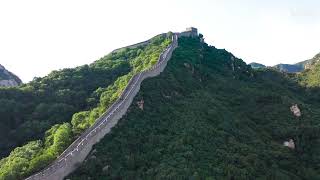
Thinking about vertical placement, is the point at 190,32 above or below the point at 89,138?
above

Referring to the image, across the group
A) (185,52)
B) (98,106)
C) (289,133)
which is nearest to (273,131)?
(289,133)

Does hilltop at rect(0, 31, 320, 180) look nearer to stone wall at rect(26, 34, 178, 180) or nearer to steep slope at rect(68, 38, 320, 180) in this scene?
steep slope at rect(68, 38, 320, 180)

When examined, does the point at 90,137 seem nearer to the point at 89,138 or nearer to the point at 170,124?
the point at 89,138

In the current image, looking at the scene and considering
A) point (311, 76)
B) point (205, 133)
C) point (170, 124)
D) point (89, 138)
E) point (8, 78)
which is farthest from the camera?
point (311, 76)

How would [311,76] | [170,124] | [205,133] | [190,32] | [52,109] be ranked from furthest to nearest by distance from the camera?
[190,32] → [311,76] → [52,109] → [170,124] → [205,133]

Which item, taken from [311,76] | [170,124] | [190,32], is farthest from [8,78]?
[311,76]

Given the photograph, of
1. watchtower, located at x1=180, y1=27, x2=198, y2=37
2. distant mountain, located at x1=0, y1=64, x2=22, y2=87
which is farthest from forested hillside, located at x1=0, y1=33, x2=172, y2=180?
watchtower, located at x1=180, y1=27, x2=198, y2=37

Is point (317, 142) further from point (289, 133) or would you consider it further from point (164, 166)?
point (164, 166)
